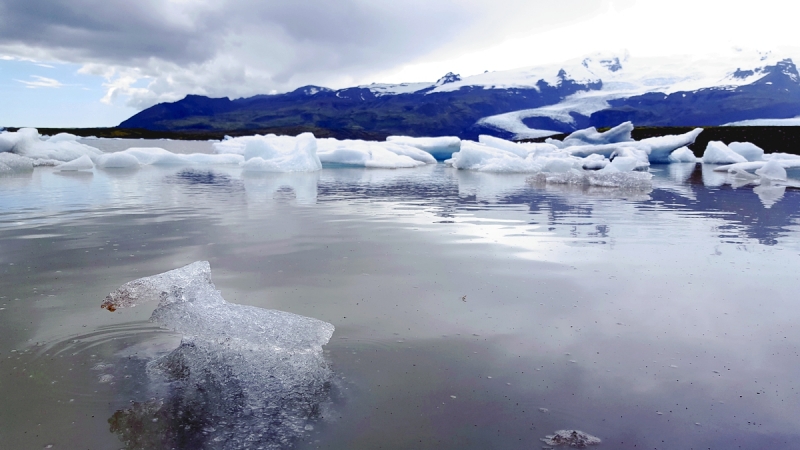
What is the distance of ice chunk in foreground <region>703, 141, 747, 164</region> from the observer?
86.3 feet

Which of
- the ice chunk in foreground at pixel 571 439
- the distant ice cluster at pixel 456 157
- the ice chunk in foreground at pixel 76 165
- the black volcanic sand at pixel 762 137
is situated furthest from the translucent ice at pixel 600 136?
the ice chunk in foreground at pixel 571 439

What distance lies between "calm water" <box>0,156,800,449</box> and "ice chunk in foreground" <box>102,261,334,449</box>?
0.29 feet

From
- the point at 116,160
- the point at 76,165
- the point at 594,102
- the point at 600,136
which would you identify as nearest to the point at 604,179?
the point at 76,165

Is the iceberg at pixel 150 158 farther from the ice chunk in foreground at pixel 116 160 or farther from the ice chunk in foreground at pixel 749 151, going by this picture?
the ice chunk in foreground at pixel 749 151

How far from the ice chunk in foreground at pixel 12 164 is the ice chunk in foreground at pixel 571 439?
19492 millimetres

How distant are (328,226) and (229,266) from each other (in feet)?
7.79

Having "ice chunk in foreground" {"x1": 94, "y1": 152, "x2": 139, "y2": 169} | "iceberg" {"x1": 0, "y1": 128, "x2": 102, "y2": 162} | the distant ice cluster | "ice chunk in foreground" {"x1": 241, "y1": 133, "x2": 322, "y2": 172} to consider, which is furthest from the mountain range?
"iceberg" {"x1": 0, "y1": 128, "x2": 102, "y2": 162}

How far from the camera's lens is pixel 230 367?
2.63 metres

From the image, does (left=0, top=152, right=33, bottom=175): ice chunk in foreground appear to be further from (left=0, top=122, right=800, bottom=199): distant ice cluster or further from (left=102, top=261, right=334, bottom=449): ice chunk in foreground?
(left=102, top=261, right=334, bottom=449): ice chunk in foreground

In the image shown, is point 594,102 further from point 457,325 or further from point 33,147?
point 457,325

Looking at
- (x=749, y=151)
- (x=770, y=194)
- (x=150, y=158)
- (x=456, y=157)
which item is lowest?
(x=770, y=194)

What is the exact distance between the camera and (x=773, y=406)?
2359 mm

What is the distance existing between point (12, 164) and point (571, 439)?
20.2 meters

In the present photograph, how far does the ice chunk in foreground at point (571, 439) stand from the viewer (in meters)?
2.09
